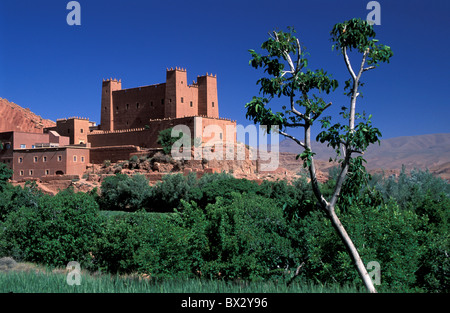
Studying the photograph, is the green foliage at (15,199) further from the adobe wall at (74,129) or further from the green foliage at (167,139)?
the adobe wall at (74,129)

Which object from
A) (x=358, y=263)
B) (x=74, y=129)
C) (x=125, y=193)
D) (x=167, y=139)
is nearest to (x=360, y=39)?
(x=358, y=263)

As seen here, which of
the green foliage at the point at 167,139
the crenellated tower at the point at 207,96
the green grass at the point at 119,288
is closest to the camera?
the green grass at the point at 119,288

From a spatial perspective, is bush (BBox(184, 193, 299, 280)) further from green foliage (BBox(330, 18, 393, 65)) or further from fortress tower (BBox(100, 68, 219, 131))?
fortress tower (BBox(100, 68, 219, 131))

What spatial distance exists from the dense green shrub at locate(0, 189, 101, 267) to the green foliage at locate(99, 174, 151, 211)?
17189 mm

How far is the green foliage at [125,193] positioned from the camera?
31453 millimetres

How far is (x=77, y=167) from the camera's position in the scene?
38250 mm

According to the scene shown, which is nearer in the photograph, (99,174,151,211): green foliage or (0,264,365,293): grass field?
(0,264,365,293): grass field

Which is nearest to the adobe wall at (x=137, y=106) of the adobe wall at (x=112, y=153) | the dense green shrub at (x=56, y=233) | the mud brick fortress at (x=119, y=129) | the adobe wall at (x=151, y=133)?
the mud brick fortress at (x=119, y=129)

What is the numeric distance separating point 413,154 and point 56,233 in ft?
288

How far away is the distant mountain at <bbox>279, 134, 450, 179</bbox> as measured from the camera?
77.1 metres

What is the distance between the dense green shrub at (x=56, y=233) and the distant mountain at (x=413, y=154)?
196 ft

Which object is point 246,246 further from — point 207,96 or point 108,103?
point 108,103

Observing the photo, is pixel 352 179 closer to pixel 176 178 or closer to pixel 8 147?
pixel 176 178

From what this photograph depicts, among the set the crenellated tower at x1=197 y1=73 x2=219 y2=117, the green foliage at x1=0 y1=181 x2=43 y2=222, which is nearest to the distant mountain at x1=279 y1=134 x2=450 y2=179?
the crenellated tower at x1=197 y1=73 x2=219 y2=117
